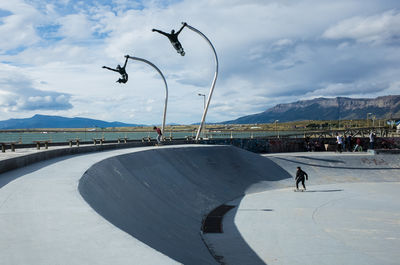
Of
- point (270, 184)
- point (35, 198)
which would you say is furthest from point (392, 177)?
point (35, 198)

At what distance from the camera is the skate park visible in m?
5.03

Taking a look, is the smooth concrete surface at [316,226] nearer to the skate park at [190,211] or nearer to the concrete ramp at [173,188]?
the skate park at [190,211]

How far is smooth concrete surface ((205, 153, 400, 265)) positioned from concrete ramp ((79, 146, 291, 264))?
1.28 meters

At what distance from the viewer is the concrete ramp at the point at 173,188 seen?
814cm

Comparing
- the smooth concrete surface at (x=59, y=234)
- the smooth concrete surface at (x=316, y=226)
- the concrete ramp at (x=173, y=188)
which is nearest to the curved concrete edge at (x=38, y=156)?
the concrete ramp at (x=173, y=188)

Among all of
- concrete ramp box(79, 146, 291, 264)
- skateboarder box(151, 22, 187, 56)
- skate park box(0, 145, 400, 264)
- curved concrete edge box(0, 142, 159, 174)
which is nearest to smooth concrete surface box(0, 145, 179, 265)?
skate park box(0, 145, 400, 264)

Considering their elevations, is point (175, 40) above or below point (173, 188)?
above

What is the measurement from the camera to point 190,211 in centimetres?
1514

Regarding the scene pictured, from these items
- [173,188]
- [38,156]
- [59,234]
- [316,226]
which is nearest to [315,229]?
[316,226]

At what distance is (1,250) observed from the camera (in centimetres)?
450

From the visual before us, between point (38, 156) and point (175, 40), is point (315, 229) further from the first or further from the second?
point (175, 40)

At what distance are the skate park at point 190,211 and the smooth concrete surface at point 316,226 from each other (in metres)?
0.04

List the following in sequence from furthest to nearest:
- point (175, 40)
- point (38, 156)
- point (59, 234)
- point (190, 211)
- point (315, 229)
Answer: point (175, 40) < point (190, 211) < point (38, 156) < point (315, 229) < point (59, 234)

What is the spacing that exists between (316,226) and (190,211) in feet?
16.9
